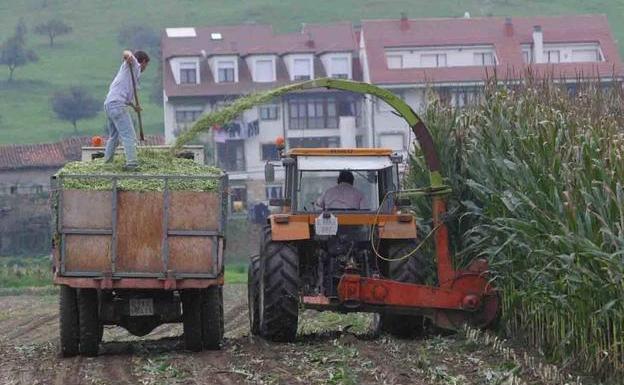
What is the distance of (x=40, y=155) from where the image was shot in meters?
78.8

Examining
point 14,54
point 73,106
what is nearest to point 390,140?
point 73,106

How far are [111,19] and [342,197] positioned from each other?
407 feet

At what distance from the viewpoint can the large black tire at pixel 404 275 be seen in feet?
59.1

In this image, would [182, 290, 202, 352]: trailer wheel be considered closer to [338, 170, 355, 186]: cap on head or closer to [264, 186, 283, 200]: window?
[338, 170, 355, 186]: cap on head

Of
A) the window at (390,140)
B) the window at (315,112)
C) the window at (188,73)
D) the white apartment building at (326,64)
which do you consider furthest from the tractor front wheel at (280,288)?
the window at (188,73)

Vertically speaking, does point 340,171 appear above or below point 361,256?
above

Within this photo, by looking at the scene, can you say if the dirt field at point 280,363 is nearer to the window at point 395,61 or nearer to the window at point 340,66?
the window at point 395,61

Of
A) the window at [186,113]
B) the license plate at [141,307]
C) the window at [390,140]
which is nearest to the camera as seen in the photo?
the license plate at [141,307]

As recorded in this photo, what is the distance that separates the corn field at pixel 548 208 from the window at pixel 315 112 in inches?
2479

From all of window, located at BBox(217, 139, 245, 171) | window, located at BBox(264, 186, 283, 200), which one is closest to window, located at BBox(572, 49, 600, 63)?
window, located at BBox(217, 139, 245, 171)

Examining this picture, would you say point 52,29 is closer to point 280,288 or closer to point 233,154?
point 233,154

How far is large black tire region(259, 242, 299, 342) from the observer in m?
17.5

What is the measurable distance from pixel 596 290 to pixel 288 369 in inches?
129

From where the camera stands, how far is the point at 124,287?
16.6m
